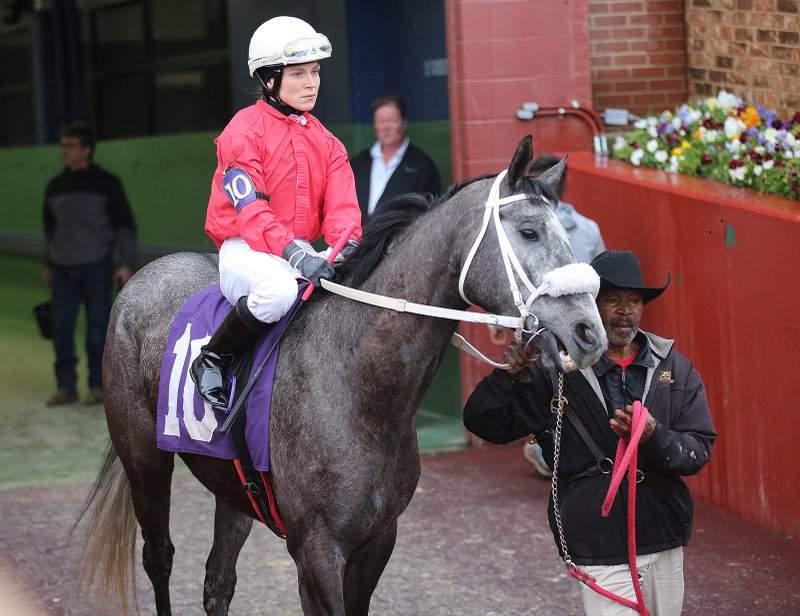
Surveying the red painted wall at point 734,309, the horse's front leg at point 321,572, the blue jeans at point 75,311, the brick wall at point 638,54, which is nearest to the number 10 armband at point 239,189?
the horse's front leg at point 321,572

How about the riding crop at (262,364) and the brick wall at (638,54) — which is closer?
the riding crop at (262,364)

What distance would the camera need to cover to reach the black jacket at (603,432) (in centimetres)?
434

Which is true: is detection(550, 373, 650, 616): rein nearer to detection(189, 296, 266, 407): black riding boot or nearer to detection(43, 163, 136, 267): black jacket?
detection(189, 296, 266, 407): black riding boot

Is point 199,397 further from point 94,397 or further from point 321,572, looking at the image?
point 94,397

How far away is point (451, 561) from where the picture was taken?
677cm

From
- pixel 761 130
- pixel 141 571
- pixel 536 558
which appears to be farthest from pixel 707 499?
pixel 141 571

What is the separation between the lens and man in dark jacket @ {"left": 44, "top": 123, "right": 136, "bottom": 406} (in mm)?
10102

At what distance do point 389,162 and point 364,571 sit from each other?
15.6 ft

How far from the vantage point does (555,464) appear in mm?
4332

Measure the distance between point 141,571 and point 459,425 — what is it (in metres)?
3.15

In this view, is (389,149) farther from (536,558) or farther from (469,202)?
(469,202)

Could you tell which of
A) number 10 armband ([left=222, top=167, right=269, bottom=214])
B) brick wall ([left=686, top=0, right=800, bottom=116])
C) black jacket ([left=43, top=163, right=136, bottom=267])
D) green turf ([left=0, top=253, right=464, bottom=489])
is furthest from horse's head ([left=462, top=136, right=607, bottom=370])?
black jacket ([left=43, top=163, right=136, bottom=267])

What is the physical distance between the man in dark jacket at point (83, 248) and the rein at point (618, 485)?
6.37 m

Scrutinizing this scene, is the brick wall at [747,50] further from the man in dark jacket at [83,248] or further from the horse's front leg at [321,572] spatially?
the horse's front leg at [321,572]
